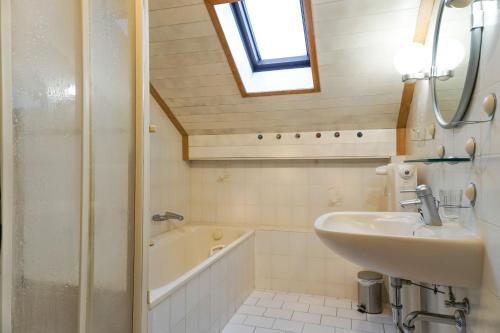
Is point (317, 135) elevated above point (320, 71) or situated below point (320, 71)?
below

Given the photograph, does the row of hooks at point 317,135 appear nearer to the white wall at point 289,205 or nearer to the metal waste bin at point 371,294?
the white wall at point 289,205

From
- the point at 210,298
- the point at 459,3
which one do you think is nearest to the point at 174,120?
the point at 210,298

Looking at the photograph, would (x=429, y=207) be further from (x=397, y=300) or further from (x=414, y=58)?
(x=414, y=58)

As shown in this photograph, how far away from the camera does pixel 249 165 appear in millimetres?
3199

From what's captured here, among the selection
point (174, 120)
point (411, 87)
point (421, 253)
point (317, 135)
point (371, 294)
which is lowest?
point (371, 294)

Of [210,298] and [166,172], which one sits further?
[166,172]

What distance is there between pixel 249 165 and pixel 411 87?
1604 millimetres

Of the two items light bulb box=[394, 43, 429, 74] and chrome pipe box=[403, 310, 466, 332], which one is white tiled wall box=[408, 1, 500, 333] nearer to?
chrome pipe box=[403, 310, 466, 332]

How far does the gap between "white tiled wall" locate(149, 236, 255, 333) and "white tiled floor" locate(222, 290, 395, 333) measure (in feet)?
0.38

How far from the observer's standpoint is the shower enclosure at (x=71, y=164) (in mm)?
723

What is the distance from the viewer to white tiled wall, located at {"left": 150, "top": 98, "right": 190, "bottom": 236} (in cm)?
272

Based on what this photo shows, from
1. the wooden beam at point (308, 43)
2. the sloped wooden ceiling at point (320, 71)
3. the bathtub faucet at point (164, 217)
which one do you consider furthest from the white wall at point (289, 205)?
the wooden beam at point (308, 43)

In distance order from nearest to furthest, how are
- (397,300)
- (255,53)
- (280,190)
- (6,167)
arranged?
(6,167)
(397,300)
(255,53)
(280,190)

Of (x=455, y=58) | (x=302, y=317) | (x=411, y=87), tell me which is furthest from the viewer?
(x=302, y=317)
